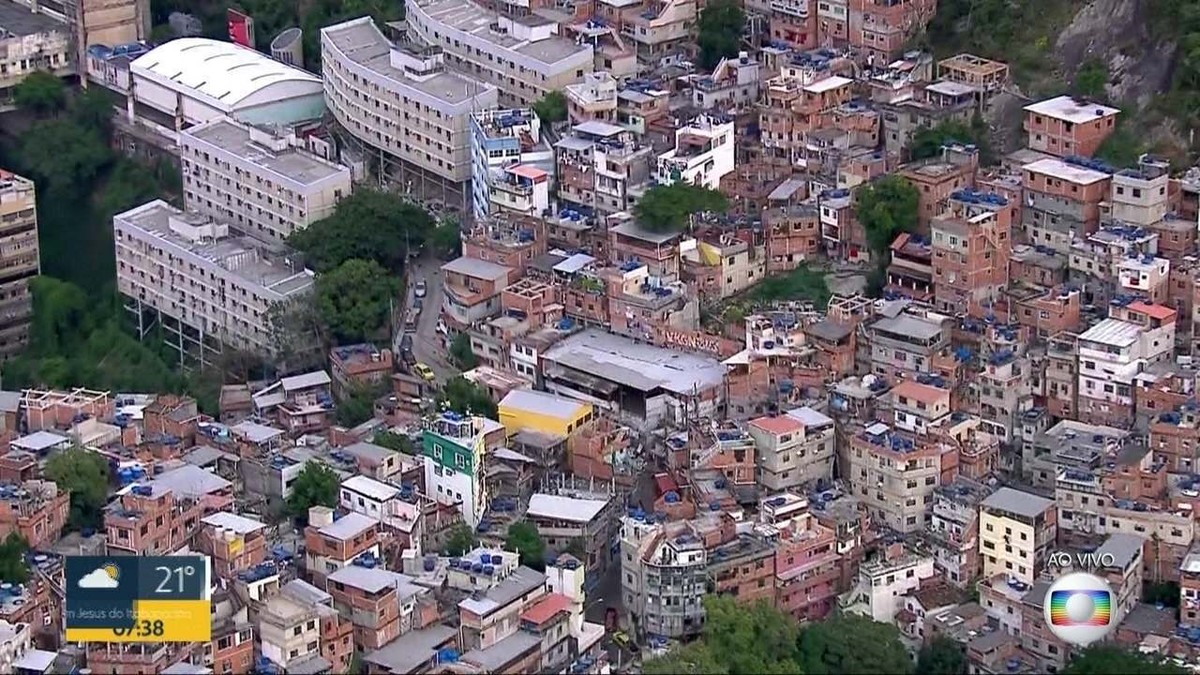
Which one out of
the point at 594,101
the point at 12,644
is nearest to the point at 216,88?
the point at 594,101

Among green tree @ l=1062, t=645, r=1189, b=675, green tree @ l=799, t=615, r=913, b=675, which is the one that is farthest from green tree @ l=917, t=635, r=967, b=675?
green tree @ l=1062, t=645, r=1189, b=675

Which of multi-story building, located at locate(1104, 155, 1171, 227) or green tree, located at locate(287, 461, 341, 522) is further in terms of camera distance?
multi-story building, located at locate(1104, 155, 1171, 227)

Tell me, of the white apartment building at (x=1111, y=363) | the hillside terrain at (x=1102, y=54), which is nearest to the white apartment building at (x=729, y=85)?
the hillside terrain at (x=1102, y=54)

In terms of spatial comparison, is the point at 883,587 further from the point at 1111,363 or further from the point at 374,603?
the point at 374,603

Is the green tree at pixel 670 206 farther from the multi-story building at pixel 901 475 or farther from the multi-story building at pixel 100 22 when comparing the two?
the multi-story building at pixel 100 22

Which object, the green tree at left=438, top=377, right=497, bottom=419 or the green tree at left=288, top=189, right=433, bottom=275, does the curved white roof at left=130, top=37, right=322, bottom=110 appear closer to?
the green tree at left=288, top=189, right=433, bottom=275

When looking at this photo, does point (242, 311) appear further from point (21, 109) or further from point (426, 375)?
point (21, 109)
